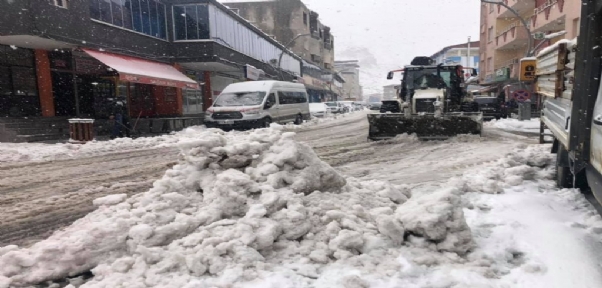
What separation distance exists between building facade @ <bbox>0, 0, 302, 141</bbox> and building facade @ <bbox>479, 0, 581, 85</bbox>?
59.0 ft

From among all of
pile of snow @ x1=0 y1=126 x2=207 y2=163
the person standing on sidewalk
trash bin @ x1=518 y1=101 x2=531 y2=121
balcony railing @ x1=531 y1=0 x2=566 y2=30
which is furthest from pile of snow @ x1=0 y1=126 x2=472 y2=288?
balcony railing @ x1=531 y1=0 x2=566 y2=30

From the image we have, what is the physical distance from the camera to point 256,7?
179ft

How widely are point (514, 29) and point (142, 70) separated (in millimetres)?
28354

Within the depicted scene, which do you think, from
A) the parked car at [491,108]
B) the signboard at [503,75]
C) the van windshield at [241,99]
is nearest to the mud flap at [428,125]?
the van windshield at [241,99]

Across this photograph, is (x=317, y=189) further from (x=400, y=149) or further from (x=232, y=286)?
(x=400, y=149)

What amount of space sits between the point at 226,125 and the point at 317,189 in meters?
12.0

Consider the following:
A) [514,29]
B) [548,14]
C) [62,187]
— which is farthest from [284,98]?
[514,29]

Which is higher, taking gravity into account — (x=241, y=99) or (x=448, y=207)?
(x=241, y=99)

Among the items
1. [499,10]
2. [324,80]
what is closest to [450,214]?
[499,10]

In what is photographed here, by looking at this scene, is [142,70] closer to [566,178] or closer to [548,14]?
[566,178]

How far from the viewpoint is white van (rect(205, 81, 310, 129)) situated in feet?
50.2

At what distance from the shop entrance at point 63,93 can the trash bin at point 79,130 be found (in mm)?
5235

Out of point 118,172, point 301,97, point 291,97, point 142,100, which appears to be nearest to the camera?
point 118,172

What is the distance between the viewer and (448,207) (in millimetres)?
3229
